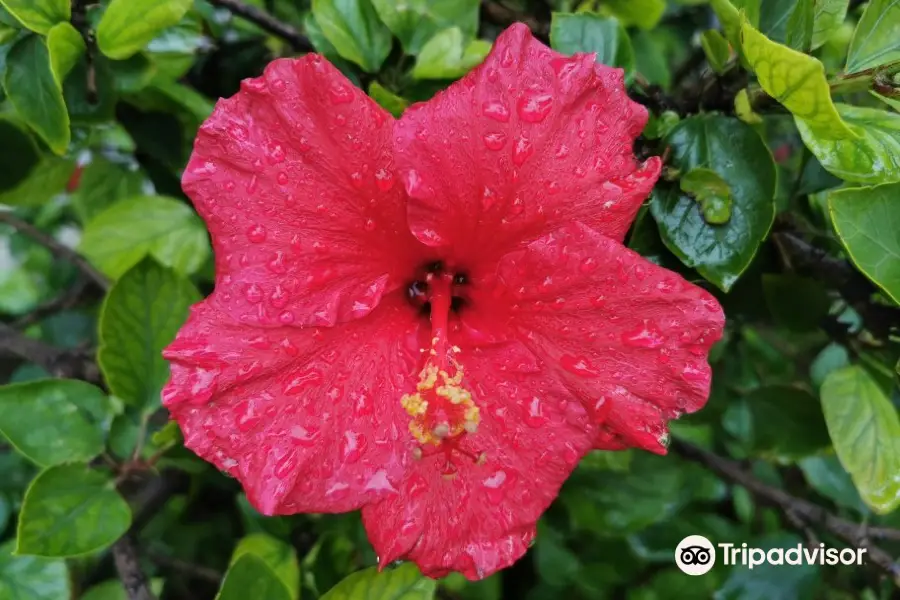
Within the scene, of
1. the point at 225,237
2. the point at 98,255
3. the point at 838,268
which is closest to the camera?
the point at 225,237

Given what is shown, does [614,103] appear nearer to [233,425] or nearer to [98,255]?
[233,425]

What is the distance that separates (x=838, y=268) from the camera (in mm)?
941

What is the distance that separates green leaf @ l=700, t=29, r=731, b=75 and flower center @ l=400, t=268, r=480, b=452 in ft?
1.37

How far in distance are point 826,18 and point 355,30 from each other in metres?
0.52

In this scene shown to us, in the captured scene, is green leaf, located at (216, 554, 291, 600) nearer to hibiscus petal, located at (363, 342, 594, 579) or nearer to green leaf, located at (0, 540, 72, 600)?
hibiscus petal, located at (363, 342, 594, 579)

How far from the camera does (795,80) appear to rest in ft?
2.24

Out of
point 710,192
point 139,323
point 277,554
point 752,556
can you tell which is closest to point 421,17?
point 710,192

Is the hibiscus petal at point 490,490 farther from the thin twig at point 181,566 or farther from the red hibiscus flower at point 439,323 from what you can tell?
the thin twig at point 181,566

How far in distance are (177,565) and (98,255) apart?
524 millimetres

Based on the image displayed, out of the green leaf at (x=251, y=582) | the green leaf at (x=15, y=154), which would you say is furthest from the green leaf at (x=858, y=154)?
the green leaf at (x=15, y=154)

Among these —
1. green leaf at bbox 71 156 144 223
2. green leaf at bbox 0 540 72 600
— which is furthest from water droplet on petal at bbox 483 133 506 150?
green leaf at bbox 71 156 144 223

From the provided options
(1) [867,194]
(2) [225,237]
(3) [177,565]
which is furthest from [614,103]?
(3) [177,565]

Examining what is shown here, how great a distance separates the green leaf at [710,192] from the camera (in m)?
0.79

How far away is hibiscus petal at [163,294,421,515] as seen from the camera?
2.33 feet
